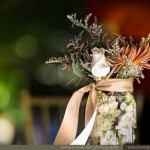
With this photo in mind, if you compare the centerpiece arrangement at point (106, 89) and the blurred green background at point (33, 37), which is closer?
the centerpiece arrangement at point (106, 89)

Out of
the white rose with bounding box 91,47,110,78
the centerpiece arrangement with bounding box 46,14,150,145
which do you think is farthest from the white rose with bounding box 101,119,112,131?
the white rose with bounding box 91,47,110,78

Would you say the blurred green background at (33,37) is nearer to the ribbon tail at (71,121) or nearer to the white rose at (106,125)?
the ribbon tail at (71,121)

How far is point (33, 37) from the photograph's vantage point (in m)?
1.28

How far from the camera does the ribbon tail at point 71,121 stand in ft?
3.65

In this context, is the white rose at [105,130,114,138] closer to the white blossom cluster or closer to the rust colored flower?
the white blossom cluster

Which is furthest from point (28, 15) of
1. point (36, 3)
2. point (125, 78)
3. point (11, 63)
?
point (125, 78)

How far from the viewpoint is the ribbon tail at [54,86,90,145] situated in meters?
1.11

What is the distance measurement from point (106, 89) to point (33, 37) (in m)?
0.33

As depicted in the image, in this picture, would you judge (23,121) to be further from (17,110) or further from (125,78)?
(125,78)

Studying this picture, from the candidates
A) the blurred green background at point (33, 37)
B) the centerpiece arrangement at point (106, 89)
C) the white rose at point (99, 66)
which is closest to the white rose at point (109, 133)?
the centerpiece arrangement at point (106, 89)

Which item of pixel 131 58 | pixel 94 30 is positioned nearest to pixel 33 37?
pixel 94 30

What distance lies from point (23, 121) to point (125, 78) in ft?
1.21

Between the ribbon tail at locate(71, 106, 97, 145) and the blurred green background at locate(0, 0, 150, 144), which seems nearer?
the ribbon tail at locate(71, 106, 97, 145)

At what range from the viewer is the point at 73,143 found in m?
Answer: 1.09
